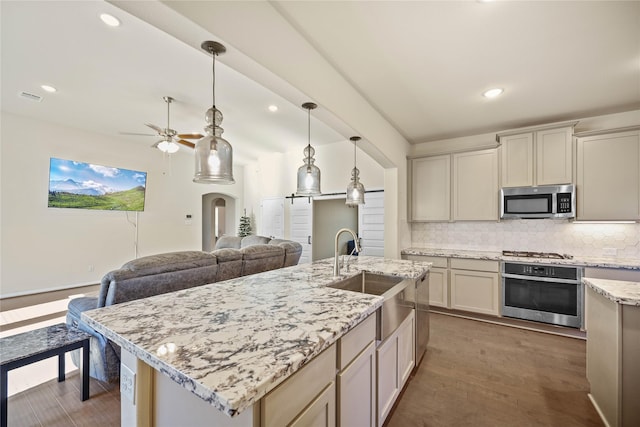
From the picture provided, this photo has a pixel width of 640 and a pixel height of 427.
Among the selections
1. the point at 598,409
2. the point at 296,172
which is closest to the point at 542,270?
the point at 598,409

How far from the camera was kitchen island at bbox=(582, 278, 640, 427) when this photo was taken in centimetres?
142

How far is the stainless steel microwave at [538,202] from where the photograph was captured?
3150mm

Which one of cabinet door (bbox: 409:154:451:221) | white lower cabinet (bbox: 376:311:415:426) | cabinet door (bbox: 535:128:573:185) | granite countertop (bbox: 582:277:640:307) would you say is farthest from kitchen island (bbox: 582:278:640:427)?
cabinet door (bbox: 409:154:451:221)

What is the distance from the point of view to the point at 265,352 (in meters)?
0.83

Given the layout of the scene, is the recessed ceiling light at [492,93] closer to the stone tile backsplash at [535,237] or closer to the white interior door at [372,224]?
the stone tile backsplash at [535,237]

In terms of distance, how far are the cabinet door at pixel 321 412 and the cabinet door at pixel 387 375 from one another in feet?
1.69

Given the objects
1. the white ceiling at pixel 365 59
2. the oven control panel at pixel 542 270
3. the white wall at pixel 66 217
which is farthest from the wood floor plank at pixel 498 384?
the white wall at pixel 66 217

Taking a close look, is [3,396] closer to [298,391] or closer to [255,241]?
[298,391]

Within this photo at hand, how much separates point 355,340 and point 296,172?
493cm

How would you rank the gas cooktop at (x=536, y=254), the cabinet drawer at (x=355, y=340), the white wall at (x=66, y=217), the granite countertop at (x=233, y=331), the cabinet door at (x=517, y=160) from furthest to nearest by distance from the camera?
1. the white wall at (x=66, y=217)
2. the cabinet door at (x=517, y=160)
3. the gas cooktop at (x=536, y=254)
4. the cabinet drawer at (x=355, y=340)
5. the granite countertop at (x=233, y=331)

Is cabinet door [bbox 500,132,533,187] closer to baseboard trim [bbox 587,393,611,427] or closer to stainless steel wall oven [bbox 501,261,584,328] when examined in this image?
stainless steel wall oven [bbox 501,261,584,328]

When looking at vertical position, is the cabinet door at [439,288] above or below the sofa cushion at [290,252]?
below

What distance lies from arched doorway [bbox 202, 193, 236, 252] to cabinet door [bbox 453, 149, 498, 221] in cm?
621

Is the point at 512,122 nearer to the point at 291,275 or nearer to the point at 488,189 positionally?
the point at 488,189
